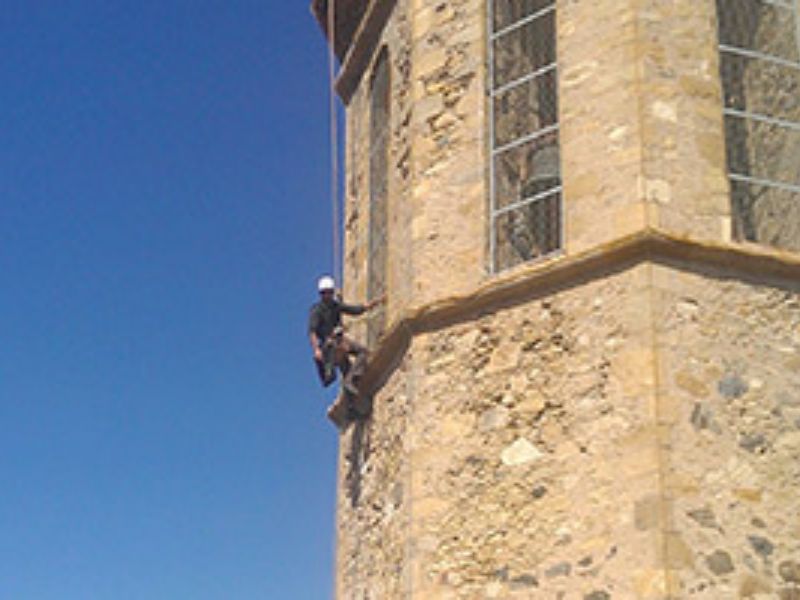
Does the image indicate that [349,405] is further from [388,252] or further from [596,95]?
[596,95]

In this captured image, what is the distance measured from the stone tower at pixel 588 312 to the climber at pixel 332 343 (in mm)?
297

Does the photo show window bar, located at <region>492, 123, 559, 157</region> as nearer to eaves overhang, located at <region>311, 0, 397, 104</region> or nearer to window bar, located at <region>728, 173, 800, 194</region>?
window bar, located at <region>728, 173, 800, 194</region>

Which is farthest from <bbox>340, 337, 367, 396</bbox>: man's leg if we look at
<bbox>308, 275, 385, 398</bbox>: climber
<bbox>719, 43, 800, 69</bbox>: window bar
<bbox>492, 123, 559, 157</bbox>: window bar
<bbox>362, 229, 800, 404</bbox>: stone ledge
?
<bbox>719, 43, 800, 69</bbox>: window bar

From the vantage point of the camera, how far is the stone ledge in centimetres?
1006

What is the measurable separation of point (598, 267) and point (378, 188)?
11.4 feet

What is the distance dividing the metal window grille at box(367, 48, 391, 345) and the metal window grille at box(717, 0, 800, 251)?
122 inches

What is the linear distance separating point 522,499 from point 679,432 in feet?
3.87

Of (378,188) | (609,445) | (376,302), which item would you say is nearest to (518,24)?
(378,188)

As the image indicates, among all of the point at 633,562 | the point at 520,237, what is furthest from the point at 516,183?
the point at 633,562

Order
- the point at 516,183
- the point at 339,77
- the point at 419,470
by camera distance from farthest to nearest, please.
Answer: the point at 339,77
the point at 516,183
the point at 419,470

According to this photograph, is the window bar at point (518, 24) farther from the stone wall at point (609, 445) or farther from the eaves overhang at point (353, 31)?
the stone wall at point (609, 445)

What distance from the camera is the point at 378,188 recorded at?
13.3 m

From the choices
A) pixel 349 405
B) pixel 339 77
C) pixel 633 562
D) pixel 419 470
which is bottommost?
pixel 633 562

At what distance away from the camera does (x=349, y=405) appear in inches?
490
